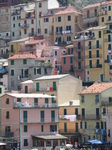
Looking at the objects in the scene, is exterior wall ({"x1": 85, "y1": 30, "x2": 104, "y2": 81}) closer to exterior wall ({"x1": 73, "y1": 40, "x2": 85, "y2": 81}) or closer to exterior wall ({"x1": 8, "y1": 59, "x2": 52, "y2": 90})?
exterior wall ({"x1": 73, "y1": 40, "x2": 85, "y2": 81})

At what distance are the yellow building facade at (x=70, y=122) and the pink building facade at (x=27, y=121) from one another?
248 inches

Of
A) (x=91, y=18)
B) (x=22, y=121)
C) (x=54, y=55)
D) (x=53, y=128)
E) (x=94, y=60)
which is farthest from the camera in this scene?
(x=91, y=18)

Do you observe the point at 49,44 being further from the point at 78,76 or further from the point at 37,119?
the point at 37,119

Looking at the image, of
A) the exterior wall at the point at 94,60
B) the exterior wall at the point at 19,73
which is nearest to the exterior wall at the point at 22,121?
the exterior wall at the point at 19,73

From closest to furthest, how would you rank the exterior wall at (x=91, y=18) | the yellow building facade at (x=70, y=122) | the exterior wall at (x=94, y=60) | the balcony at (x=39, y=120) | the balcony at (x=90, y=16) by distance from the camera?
the balcony at (x=39, y=120), the yellow building facade at (x=70, y=122), the exterior wall at (x=94, y=60), the balcony at (x=90, y=16), the exterior wall at (x=91, y=18)

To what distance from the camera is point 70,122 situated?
123688 millimetres

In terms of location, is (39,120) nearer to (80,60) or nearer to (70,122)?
(70,122)

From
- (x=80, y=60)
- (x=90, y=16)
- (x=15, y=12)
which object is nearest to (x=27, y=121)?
(x=80, y=60)

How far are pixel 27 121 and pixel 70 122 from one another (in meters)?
11.3

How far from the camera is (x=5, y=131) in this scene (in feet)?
374

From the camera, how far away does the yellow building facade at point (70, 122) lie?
12231 centimetres

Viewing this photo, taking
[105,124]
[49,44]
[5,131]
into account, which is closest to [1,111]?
→ [5,131]

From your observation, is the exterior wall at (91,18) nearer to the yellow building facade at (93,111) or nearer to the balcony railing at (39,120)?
the yellow building facade at (93,111)

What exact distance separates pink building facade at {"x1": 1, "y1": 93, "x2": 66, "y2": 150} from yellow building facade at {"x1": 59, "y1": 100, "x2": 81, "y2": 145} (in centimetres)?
630
